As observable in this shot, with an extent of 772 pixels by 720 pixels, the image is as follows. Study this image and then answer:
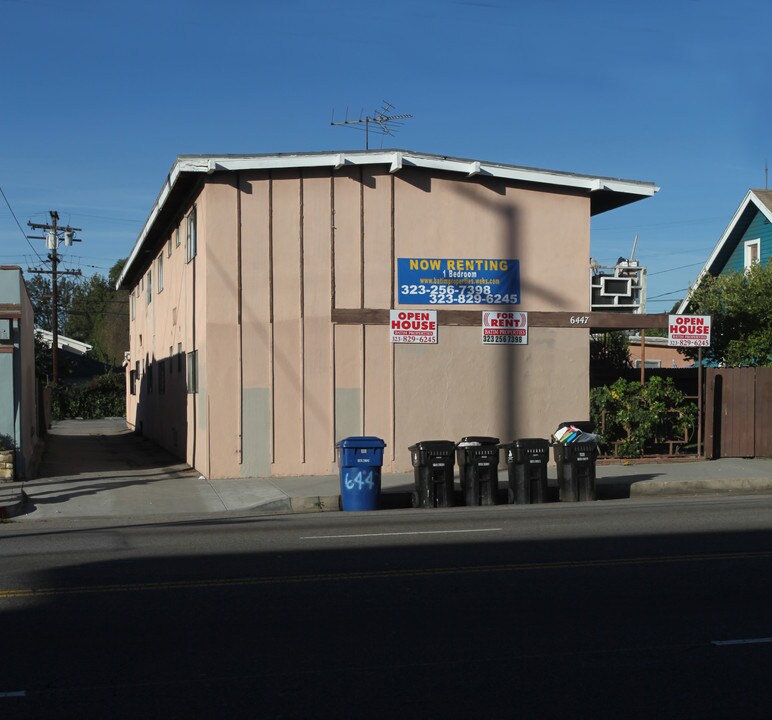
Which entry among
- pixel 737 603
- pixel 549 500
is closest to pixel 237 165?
pixel 549 500

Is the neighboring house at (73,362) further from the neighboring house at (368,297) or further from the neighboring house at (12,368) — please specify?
the neighboring house at (368,297)

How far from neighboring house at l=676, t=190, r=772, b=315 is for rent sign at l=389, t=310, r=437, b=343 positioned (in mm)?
11964

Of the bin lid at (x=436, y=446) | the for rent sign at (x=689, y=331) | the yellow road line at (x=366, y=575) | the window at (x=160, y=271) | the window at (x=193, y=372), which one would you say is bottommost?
the yellow road line at (x=366, y=575)

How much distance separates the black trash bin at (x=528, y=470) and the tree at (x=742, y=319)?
9.32 m

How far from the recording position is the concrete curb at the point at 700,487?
1753 centimetres

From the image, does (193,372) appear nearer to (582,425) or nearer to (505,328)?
(505,328)

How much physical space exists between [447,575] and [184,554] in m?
3.09

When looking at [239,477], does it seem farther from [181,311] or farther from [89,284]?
[89,284]

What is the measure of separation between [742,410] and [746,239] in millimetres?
12157

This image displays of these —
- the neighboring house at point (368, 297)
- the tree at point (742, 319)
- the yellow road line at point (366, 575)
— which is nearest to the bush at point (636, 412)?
the neighboring house at point (368, 297)

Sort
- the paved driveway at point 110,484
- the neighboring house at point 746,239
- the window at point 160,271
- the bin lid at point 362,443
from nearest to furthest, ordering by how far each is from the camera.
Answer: the bin lid at point 362,443 → the paved driveway at point 110,484 → the window at point 160,271 → the neighboring house at point 746,239

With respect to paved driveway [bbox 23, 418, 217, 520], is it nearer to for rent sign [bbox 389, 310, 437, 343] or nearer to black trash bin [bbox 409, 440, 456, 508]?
black trash bin [bbox 409, 440, 456, 508]

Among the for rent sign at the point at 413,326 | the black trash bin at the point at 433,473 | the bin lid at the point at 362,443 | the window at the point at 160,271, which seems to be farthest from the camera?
the window at the point at 160,271

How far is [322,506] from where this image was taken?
16.2 metres
